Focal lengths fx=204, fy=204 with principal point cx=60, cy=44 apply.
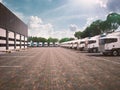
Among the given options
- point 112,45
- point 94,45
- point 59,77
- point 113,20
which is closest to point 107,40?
point 112,45

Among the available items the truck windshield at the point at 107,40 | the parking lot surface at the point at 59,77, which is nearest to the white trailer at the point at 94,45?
the truck windshield at the point at 107,40

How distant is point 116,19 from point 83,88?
252ft

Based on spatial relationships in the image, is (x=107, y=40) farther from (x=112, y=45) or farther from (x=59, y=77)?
(x=59, y=77)

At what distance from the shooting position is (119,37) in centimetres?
2555

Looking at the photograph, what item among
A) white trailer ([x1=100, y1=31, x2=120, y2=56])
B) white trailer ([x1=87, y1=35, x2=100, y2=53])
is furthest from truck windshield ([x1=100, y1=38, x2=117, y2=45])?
white trailer ([x1=87, y1=35, x2=100, y2=53])

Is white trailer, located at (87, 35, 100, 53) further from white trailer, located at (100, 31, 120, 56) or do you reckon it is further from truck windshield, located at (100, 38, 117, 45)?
white trailer, located at (100, 31, 120, 56)

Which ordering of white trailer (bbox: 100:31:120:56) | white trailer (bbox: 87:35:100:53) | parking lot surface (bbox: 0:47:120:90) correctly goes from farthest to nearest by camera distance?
white trailer (bbox: 87:35:100:53) → white trailer (bbox: 100:31:120:56) → parking lot surface (bbox: 0:47:120:90)

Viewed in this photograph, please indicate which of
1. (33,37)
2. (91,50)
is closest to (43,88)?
(91,50)

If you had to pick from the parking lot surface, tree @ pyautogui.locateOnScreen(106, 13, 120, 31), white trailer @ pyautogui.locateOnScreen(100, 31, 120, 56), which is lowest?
the parking lot surface

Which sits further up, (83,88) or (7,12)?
(7,12)

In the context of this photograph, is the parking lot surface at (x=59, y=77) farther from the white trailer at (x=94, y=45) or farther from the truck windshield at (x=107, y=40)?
the white trailer at (x=94, y=45)

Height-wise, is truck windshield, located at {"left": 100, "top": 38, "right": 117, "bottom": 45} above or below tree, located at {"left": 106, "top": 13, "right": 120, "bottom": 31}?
below

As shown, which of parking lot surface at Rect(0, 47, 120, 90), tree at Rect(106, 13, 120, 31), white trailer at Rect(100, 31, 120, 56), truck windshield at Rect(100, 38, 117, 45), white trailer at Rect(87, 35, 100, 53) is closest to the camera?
parking lot surface at Rect(0, 47, 120, 90)

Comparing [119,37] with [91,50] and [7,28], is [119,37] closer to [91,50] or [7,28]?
[91,50]
